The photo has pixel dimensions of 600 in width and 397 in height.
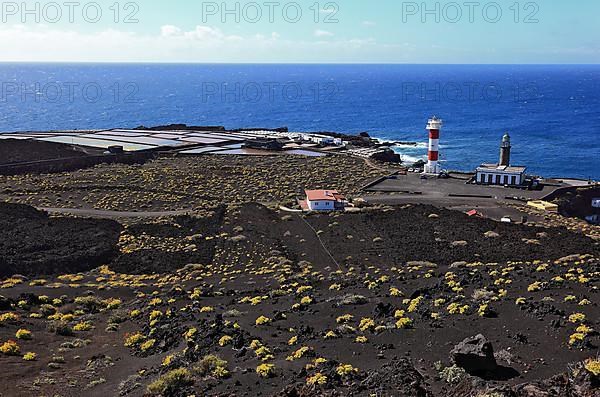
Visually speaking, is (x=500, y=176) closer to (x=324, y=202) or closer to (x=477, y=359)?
(x=324, y=202)

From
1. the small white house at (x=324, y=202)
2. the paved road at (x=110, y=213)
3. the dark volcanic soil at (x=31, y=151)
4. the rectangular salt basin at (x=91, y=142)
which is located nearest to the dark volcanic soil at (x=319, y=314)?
the small white house at (x=324, y=202)

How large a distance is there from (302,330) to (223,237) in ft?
68.0

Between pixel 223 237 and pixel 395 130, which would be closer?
pixel 223 237

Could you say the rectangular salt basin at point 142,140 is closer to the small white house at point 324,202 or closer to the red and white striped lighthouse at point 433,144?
the red and white striped lighthouse at point 433,144

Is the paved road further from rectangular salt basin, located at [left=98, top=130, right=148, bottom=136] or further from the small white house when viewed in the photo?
rectangular salt basin, located at [left=98, top=130, right=148, bottom=136]

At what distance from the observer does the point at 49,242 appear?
4141cm

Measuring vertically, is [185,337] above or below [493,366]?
below

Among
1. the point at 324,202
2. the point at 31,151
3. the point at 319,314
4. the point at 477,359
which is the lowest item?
the point at 319,314

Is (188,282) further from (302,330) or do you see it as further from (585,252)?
(585,252)

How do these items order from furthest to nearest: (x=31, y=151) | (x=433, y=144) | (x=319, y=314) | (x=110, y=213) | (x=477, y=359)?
(x=31, y=151), (x=433, y=144), (x=110, y=213), (x=319, y=314), (x=477, y=359)

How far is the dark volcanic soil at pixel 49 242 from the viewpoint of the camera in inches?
1478

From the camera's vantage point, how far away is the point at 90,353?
23.5m

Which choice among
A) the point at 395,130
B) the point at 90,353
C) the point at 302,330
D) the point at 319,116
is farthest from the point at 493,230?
the point at 319,116

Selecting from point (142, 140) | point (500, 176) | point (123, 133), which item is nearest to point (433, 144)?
point (500, 176)
